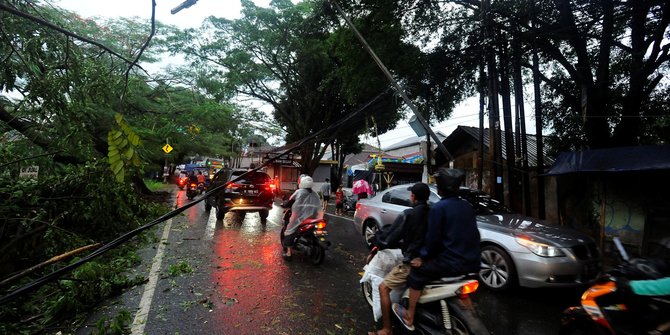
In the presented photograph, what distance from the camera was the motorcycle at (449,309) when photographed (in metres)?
3.00

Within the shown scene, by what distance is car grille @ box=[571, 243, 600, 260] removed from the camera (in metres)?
4.90

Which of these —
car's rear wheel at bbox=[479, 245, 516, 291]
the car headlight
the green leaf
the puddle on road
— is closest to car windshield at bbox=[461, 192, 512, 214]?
car's rear wheel at bbox=[479, 245, 516, 291]

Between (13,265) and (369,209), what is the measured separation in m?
6.24

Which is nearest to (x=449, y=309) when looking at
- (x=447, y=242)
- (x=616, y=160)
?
(x=447, y=242)

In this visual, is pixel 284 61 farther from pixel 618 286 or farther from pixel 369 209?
→ pixel 618 286

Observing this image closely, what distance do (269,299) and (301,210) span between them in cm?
222

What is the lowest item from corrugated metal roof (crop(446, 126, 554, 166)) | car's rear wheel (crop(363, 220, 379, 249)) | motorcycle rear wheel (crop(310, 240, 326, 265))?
motorcycle rear wheel (crop(310, 240, 326, 265))

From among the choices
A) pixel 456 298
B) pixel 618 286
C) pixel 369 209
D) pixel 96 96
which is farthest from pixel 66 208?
pixel 618 286

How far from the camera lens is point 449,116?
12344 mm

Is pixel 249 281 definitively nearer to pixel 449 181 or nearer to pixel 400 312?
pixel 400 312

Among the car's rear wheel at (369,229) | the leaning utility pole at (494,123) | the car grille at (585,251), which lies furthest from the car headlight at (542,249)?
the leaning utility pole at (494,123)

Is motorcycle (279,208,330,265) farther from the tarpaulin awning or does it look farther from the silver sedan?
the tarpaulin awning

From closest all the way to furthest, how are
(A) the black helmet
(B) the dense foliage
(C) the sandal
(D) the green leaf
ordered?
(D) the green leaf < (A) the black helmet < (C) the sandal < (B) the dense foliage

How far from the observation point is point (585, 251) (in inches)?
197
